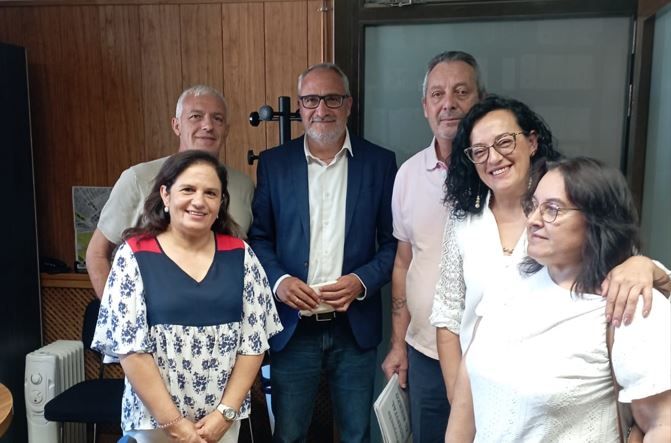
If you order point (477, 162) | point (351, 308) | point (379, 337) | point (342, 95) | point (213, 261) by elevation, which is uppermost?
point (342, 95)

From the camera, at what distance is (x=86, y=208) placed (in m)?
2.97

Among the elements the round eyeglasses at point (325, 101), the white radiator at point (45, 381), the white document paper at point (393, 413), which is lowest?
the white radiator at point (45, 381)

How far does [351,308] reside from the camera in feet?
6.75

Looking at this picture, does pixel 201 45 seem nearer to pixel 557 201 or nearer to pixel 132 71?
pixel 132 71

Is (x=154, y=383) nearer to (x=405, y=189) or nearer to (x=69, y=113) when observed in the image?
(x=405, y=189)

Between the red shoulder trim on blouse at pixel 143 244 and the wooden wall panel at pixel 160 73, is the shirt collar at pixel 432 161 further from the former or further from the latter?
the wooden wall panel at pixel 160 73

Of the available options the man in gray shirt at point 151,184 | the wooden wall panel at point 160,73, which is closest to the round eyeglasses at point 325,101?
the man in gray shirt at point 151,184

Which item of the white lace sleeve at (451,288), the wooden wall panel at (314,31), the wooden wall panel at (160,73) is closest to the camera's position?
the white lace sleeve at (451,288)

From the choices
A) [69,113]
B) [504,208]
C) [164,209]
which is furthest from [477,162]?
[69,113]

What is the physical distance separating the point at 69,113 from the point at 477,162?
228 cm

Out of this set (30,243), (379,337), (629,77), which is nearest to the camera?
(379,337)

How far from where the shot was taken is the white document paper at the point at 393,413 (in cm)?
179

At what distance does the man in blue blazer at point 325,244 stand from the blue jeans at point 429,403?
0.86ft

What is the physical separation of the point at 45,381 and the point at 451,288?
212cm
